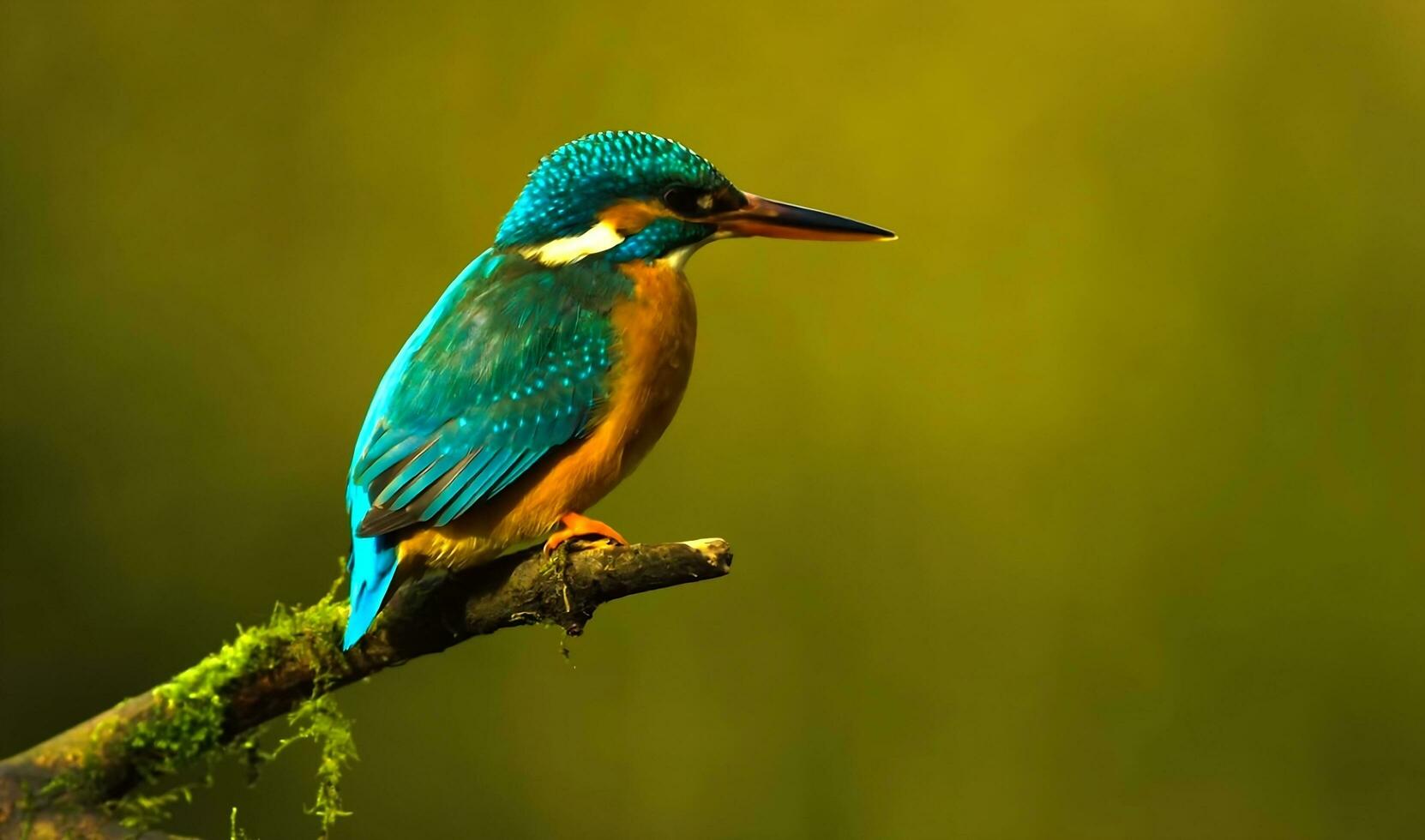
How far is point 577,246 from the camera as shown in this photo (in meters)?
1.74

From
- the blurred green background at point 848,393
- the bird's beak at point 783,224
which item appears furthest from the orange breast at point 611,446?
the blurred green background at point 848,393

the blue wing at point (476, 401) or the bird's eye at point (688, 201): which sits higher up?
the bird's eye at point (688, 201)

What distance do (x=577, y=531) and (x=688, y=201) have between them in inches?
18.4

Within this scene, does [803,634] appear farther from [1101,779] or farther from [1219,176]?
[1219,176]

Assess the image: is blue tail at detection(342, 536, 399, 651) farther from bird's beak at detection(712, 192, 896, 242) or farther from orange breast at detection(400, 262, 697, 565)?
bird's beak at detection(712, 192, 896, 242)

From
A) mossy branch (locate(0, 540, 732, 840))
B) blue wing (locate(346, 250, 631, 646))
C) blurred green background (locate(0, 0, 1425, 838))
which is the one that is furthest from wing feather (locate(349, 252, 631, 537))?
blurred green background (locate(0, 0, 1425, 838))

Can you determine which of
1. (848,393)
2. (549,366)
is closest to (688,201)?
(549,366)

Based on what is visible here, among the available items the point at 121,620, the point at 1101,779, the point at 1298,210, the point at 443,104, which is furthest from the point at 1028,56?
the point at 121,620

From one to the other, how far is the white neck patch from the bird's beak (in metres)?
0.14

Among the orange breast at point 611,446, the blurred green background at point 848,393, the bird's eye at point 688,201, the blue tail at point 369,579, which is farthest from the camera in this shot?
the blurred green background at point 848,393

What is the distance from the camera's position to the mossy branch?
1548 millimetres

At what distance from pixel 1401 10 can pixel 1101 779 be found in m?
1.80

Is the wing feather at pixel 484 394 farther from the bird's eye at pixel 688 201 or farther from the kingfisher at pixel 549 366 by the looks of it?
the bird's eye at pixel 688 201

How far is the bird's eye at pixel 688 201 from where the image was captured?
1.72 meters
